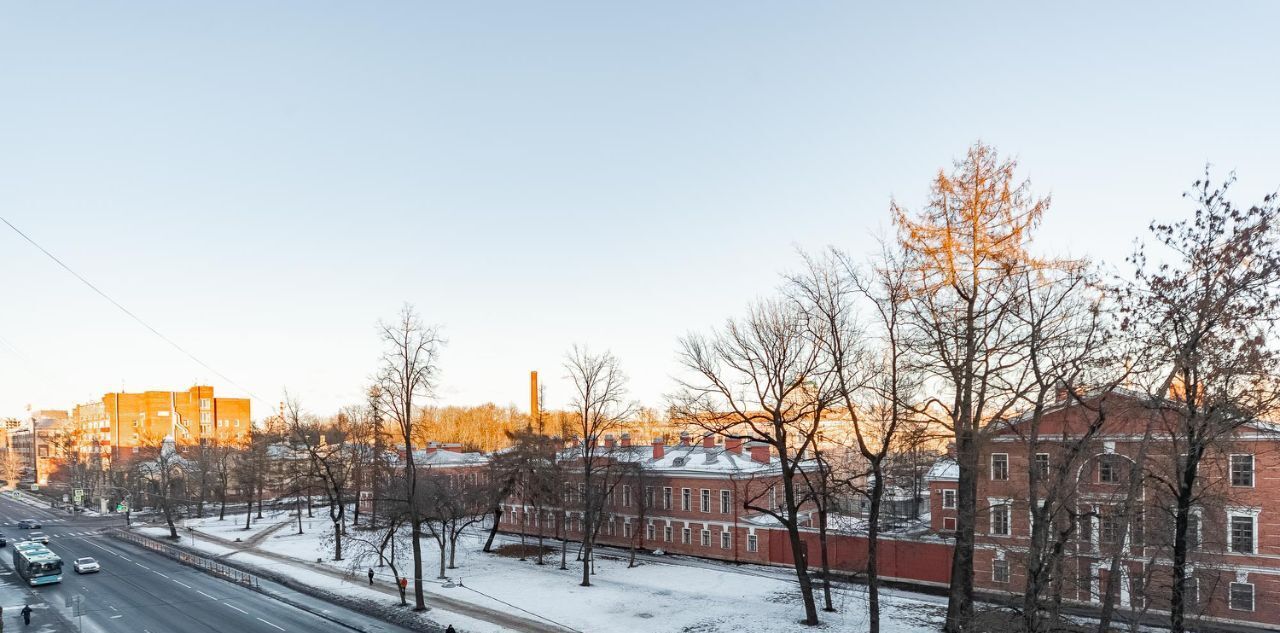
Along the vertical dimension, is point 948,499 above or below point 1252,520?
→ below

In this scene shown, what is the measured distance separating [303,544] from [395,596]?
26774 millimetres

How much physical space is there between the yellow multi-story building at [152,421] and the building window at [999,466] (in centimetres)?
12746

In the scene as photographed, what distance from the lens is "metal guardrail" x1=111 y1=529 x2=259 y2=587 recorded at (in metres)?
46.7

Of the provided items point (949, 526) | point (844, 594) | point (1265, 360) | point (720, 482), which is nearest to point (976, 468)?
point (1265, 360)

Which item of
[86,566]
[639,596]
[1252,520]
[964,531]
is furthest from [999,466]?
[86,566]

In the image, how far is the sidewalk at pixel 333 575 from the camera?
33.6 metres

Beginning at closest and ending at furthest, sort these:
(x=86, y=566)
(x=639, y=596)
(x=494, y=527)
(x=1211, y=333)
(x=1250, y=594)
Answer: (x=1211, y=333) → (x=1250, y=594) → (x=639, y=596) → (x=86, y=566) → (x=494, y=527)

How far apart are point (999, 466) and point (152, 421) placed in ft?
484

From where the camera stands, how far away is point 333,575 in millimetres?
46344

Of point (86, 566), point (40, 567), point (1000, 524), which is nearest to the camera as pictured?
point (1000, 524)

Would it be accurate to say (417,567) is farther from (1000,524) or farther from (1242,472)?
(1242,472)

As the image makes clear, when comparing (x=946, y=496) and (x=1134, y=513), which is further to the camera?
(x=946, y=496)

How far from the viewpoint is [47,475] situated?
5615 inches

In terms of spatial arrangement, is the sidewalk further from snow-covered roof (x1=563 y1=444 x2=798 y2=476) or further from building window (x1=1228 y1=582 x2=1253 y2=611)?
building window (x1=1228 y1=582 x2=1253 y2=611)
